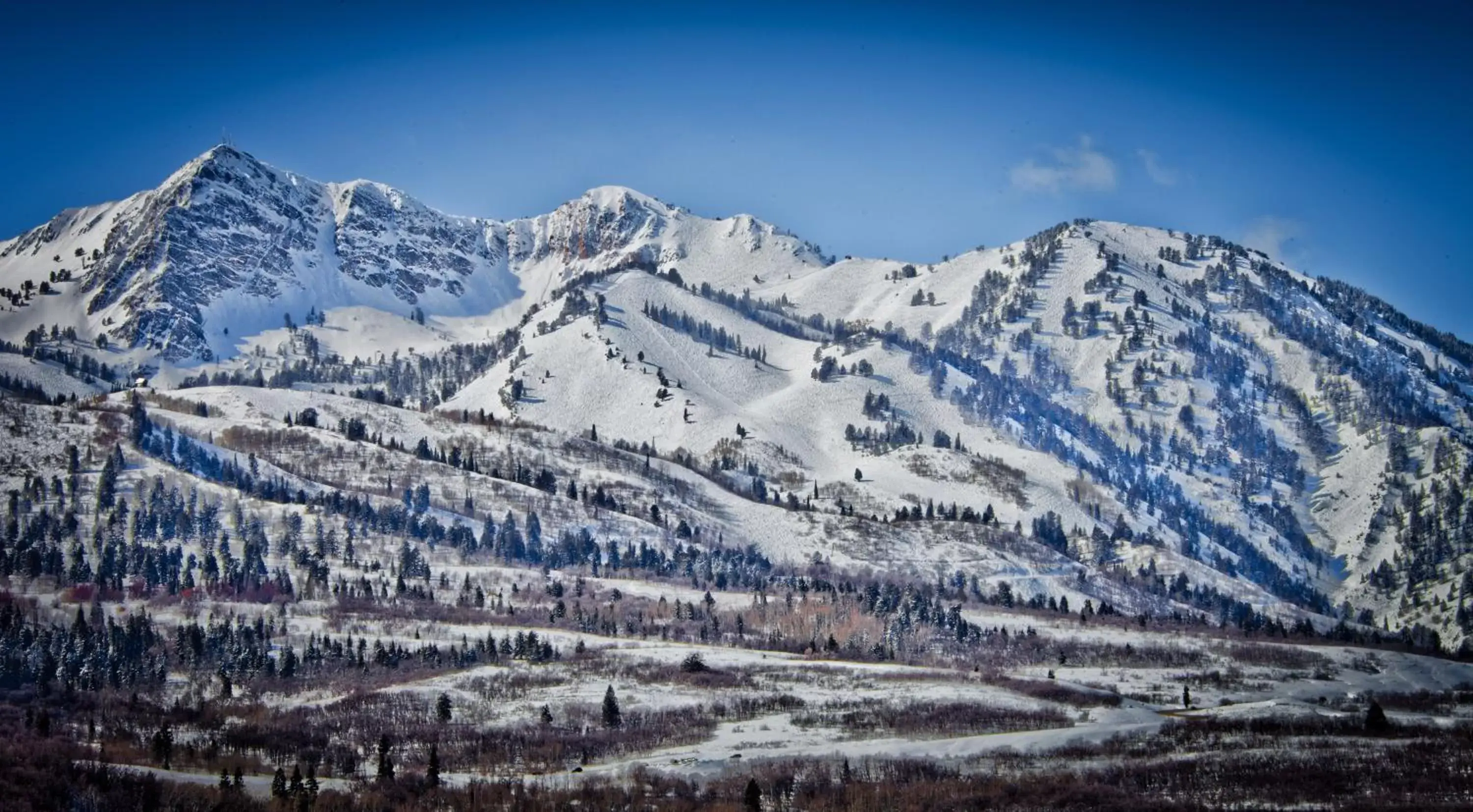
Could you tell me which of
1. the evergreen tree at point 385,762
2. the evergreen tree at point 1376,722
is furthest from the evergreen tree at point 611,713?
the evergreen tree at point 1376,722

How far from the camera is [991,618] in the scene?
193 meters

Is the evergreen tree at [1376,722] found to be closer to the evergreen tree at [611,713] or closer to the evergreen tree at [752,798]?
the evergreen tree at [752,798]

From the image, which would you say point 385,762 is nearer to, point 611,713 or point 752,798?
point 611,713

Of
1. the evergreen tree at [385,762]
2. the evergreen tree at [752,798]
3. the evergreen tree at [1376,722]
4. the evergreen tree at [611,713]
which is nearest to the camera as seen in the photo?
the evergreen tree at [752,798]

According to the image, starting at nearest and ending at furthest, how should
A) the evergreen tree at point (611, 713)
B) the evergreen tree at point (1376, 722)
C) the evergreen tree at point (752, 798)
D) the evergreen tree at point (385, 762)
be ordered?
1. the evergreen tree at point (752, 798)
2. the evergreen tree at point (385, 762)
3. the evergreen tree at point (1376, 722)
4. the evergreen tree at point (611, 713)

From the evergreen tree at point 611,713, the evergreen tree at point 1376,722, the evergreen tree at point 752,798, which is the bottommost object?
the evergreen tree at point 752,798

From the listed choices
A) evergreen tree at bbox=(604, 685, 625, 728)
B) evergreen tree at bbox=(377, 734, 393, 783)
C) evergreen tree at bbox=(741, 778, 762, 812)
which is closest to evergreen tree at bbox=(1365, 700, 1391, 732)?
evergreen tree at bbox=(741, 778, 762, 812)

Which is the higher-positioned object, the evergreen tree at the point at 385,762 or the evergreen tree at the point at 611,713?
the evergreen tree at the point at 611,713

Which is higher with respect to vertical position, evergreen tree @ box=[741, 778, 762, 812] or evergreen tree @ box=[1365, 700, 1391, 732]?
evergreen tree @ box=[1365, 700, 1391, 732]

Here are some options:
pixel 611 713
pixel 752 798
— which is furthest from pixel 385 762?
pixel 752 798

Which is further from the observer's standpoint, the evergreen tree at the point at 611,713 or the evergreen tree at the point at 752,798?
the evergreen tree at the point at 611,713

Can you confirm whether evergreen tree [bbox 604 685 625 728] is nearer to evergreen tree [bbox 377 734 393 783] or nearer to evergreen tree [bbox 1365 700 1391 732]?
evergreen tree [bbox 377 734 393 783]

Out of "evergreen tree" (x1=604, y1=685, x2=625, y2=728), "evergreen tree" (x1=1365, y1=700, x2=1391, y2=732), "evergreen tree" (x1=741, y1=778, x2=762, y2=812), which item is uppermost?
"evergreen tree" (x1=1365, y1=700, x2=1391, y2=732)

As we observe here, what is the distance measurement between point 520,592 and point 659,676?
6568 centimetres
